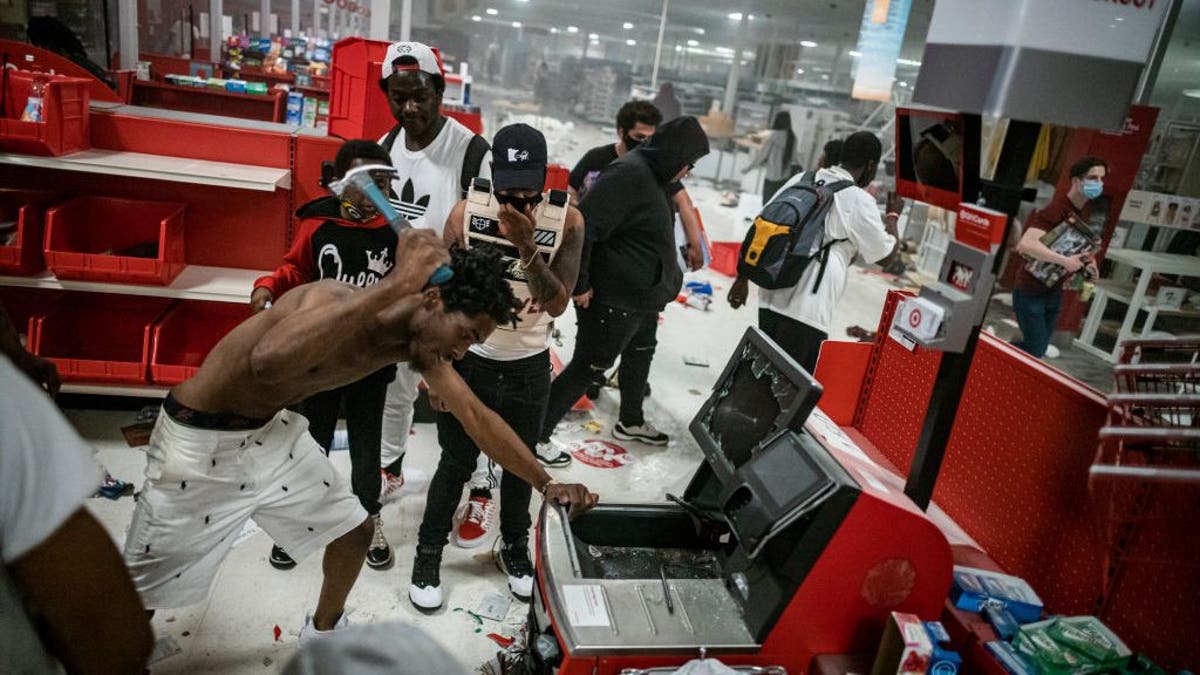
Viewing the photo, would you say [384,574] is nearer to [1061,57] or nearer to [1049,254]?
[1061,57]

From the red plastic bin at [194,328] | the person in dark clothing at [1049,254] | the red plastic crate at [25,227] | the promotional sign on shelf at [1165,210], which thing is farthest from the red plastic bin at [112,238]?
the promotional sign on shelf at [1165,210]

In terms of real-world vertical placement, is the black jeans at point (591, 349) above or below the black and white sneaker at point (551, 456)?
above

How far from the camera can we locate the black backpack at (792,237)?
3271 mm

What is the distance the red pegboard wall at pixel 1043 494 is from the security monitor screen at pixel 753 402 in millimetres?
714

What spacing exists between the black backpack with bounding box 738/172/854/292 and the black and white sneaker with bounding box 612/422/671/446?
49.3 inches

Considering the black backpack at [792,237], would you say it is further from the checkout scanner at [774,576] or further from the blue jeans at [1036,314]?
the blue jeans at [1036,314]

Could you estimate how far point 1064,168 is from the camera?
746cm

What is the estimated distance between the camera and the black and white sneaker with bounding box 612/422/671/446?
4.20m

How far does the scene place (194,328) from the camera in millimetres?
3979

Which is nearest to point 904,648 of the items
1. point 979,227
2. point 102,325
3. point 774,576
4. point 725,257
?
A: point 774,576

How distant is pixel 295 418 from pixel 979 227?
1.89 metres

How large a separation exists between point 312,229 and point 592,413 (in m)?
2.22

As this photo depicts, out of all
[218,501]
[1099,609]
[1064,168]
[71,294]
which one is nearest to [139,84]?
[71,294]

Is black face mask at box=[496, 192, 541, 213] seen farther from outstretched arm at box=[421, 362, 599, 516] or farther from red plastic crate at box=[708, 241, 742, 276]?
red plastic crate at box=[708, 241, 742, 276]
